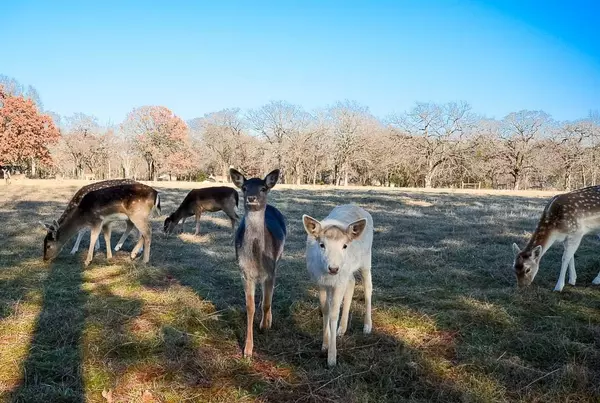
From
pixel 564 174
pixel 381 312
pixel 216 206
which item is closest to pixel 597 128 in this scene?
pixel 564 174

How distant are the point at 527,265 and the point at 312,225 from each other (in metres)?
4.40

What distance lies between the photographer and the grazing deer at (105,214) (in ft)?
28.3

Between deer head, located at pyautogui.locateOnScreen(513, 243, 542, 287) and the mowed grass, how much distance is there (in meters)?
0.23

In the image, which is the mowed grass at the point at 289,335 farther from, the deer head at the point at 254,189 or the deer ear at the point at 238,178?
the deer ear at the point at 238,178

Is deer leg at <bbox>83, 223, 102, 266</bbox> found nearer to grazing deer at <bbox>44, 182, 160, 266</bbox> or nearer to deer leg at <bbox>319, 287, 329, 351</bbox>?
grazing deer at <bbox>44, 182, 160, 266</bbox>

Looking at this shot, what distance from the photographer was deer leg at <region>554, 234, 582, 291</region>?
683cm

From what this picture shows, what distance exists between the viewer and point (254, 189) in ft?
16.4

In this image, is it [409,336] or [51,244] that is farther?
[51,244]

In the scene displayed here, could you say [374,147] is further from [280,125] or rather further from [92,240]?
[92,240]

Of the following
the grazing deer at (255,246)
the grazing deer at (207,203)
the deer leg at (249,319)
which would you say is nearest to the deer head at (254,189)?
the grazing deer at (255,246)

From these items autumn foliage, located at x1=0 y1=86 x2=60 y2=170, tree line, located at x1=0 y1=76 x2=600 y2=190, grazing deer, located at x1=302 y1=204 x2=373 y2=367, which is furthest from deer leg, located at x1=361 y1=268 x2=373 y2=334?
tree line, located at x1=0 y1=76 x2=600 y2=190

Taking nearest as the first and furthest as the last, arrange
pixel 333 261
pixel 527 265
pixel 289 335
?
pixel 333 261, pixel 289 335, pixel 527 265

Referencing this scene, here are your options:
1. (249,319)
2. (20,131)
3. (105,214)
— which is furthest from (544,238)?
(20,131)

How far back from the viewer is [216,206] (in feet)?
44.0
